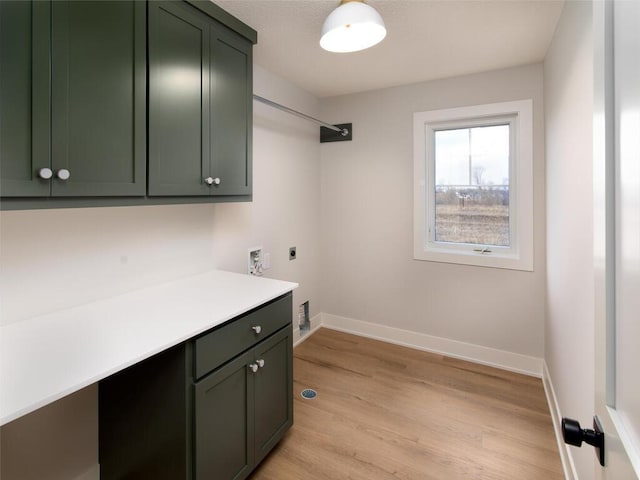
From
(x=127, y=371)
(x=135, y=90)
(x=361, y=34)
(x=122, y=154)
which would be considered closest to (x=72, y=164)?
(x=122, y=154)

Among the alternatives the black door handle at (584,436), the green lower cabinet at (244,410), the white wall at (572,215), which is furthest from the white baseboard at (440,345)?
the black door handle at (584,436)

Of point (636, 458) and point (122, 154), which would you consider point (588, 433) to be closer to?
point (636, 458)

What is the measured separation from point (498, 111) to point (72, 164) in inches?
109

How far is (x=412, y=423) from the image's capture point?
2076 millimetres

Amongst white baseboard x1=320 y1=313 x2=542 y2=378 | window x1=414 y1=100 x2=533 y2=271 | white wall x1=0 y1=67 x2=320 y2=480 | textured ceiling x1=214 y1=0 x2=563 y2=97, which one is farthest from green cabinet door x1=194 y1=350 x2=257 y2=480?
window x1=414 y1=100 x2=533 y2=271

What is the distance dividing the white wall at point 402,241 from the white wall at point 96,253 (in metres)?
0.75

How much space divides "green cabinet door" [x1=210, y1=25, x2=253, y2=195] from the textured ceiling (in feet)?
0.61

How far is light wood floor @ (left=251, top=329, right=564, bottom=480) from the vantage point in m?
1.73

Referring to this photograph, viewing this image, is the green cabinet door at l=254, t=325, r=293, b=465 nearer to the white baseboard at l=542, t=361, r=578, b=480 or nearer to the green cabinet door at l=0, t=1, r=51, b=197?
the green cabinet door at l=0, t=1, r=51, b=197

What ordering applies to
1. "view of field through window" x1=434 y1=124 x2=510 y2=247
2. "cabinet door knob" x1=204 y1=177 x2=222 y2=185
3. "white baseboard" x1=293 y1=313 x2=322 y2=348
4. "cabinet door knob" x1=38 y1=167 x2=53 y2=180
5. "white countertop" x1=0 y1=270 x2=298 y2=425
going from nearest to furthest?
"white countertop" x1=0 y1=270 x2=298 y2=425 → "cabinet door knob" x1=38 y1=167 x2=53 y2=180 → "cabinet door knob" x1=204 y1=177 x2=222 y2=185 → "view of field through window" x1=434 y1=124 x2=510 y2=247 → "white baseboard" x1=293 y1=313 x2=322 y2=348

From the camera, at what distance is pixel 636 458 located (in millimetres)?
495

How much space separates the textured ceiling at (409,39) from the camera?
1.78 metres

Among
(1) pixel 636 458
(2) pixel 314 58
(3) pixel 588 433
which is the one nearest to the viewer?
(1) pixel 636 458

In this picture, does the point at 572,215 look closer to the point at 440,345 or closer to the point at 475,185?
the point at 475,185
